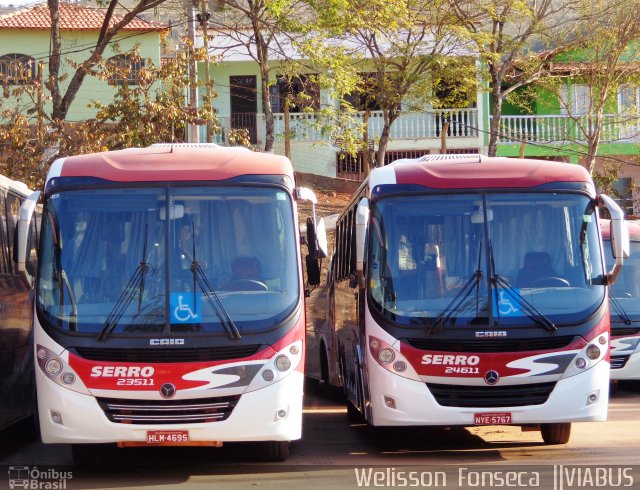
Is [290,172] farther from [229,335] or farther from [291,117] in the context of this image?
[291,117]

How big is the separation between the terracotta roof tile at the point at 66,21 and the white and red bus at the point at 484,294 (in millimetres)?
26405

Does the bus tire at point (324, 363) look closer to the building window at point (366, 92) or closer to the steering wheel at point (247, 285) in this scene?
the steering wheel at point (247, 285)

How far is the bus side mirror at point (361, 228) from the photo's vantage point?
1054 centimetres

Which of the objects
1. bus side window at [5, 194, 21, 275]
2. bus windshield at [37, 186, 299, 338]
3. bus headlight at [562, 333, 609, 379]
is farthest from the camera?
bus side window at [5, 194, 21, 275]

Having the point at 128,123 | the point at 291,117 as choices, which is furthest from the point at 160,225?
the point at 291,117

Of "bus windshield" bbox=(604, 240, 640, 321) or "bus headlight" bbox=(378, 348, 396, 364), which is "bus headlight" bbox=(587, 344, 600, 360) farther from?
"bus windshield" bbox=(604, 240, 640, 321)

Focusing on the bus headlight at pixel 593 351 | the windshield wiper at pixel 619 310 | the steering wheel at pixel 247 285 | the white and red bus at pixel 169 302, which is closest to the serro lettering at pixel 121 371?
the white and red bus at pixel 169 302

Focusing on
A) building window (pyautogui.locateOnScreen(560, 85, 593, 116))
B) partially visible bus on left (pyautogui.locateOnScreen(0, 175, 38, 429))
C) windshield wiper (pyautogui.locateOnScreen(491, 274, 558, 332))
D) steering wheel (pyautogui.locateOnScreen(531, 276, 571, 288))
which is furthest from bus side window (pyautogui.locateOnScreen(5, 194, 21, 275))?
building window (pyautogui.locateOnScreen(560, 85, 593, 116))

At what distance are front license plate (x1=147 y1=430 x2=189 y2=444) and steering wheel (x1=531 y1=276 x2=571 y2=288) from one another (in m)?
3.79

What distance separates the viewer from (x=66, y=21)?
1437 inches

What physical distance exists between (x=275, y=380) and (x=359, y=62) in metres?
20.2

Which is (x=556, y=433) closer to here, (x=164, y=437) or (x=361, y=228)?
(x=361, y=228)

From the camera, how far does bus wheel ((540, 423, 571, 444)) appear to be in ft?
36.3

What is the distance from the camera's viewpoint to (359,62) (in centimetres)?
2859
